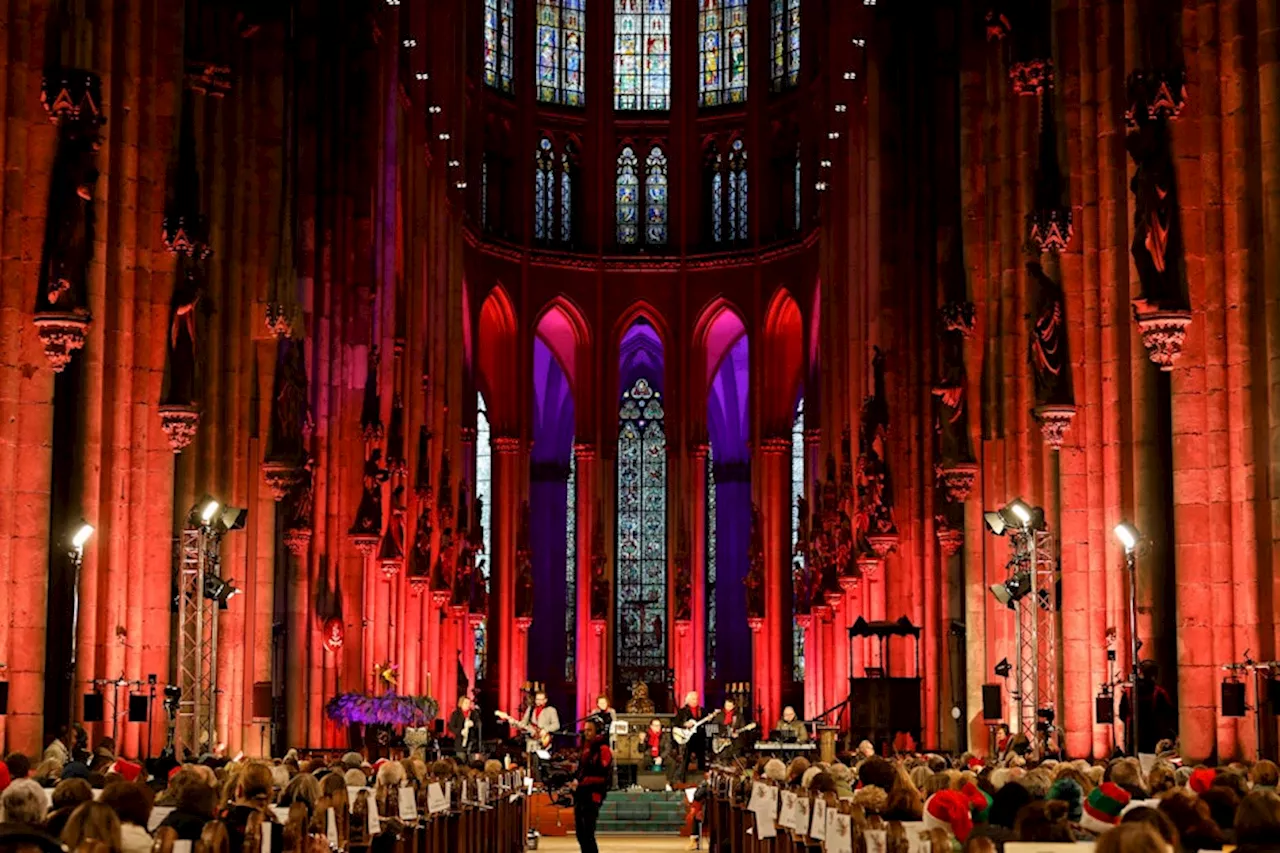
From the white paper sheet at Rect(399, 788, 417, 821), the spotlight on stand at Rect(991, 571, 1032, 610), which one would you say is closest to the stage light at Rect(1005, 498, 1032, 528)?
the spotlight on stand at Rect(991, 571, 1032, 610)

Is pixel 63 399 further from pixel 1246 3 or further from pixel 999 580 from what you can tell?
pixel 1246 3

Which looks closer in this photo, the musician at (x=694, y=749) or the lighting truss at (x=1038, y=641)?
the lighting truss at (x=1038, y=641)

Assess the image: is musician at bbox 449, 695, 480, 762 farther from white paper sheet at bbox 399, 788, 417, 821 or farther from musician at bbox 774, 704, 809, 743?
white paper sheet at bbox 399, 788, 417, 821

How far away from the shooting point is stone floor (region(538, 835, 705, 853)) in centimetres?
3064

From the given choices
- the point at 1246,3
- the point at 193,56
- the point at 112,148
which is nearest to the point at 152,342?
the point at 112,148

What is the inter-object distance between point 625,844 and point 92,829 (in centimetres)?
2424

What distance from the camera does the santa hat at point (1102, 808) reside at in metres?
13.2

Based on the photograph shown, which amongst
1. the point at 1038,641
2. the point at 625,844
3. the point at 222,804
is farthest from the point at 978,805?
the point at 625,844

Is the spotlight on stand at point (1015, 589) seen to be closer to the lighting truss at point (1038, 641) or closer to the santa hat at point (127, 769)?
the lighting truss at point (1038, 641)

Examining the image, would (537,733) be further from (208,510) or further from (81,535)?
(81,535)

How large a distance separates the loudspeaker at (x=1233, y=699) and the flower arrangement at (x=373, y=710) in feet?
63.6

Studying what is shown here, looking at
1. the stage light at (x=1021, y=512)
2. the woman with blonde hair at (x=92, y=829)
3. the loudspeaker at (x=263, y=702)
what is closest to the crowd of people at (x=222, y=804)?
the woman with blonde hair at (x=92, y=829)

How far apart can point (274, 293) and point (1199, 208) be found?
51.6 ft

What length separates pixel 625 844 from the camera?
32.5 metres
